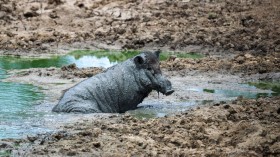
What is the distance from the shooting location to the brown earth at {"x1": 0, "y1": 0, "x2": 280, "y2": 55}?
21.5m

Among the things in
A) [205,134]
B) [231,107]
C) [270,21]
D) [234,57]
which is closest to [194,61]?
[234,57]

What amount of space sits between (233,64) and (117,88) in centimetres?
634

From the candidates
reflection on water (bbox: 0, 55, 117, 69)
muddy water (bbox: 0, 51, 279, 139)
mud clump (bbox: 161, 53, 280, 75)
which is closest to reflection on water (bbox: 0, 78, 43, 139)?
muddy water (bbox: 0, 51, 279, 139)

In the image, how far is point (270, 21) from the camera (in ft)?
75.0

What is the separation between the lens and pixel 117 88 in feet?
40.8

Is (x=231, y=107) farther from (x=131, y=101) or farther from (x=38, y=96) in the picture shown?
(x=38, y=96)

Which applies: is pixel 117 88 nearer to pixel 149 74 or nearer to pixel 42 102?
pixel 149 74

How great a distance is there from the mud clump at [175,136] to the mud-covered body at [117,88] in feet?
3.95

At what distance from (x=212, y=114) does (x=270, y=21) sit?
12578mm

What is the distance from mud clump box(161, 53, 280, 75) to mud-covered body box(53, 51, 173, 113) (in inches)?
196

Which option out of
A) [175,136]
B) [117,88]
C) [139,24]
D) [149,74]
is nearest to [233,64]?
[139,24]

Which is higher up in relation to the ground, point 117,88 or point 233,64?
point 117,88

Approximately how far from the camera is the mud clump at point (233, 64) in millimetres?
17625

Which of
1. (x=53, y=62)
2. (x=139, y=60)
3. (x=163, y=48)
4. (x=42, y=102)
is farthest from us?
(x=163, y=48)
